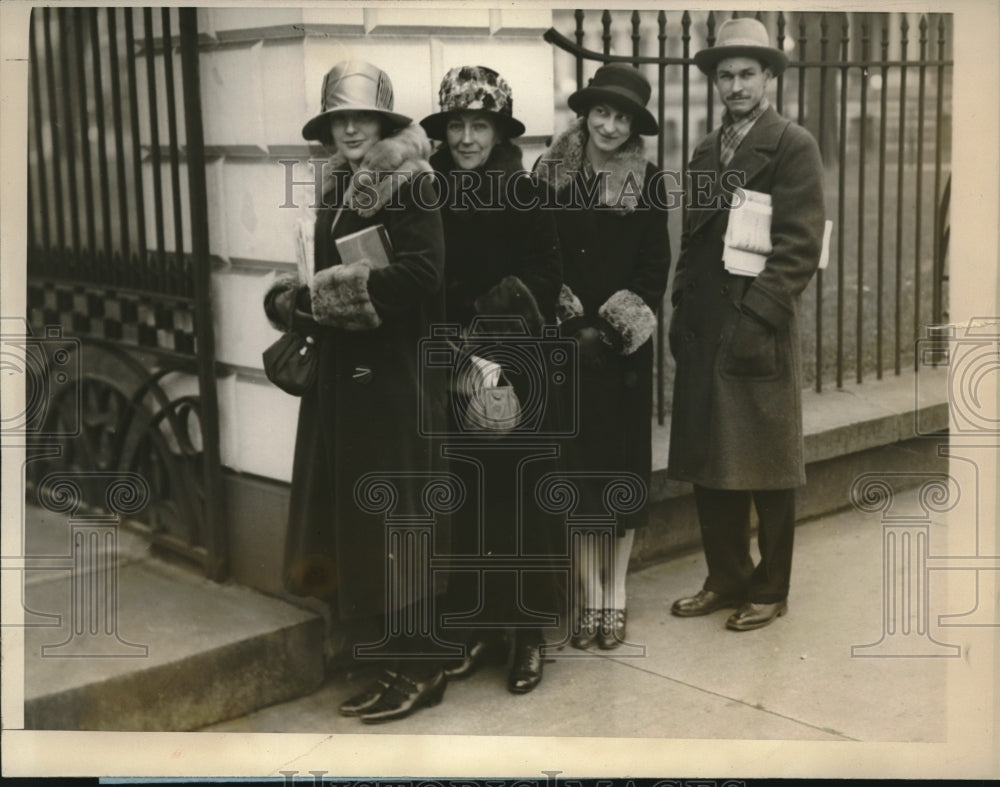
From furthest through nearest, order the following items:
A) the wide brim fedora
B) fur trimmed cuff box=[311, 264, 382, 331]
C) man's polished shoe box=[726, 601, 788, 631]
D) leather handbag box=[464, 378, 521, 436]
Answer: man's polished shoe box=[726, 601, 788, 631]
leather handbag box=[464, 378, 521, 436]
the wide brim fedora
fur trimmed cuff box=[311, 264, 382, 331]

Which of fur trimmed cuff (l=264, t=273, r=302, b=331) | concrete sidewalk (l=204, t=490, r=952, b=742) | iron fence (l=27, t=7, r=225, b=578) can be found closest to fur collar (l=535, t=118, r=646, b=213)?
fur trimmed cuff (l=264, t=273, r=302, b=331)

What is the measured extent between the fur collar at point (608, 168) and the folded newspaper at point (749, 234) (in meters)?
0.35

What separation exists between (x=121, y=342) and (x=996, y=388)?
3.23 meters

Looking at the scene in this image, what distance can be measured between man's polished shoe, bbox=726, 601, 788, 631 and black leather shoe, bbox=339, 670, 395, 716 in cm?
126

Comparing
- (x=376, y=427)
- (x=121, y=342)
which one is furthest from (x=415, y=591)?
(x=121, y=342)

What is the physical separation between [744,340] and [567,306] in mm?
629

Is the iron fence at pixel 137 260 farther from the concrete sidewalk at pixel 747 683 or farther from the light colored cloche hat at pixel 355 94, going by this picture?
the concrete sidewalk at pixel 747 683

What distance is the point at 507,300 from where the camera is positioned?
4598mm

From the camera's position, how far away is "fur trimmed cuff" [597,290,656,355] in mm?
4715

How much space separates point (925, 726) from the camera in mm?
4688

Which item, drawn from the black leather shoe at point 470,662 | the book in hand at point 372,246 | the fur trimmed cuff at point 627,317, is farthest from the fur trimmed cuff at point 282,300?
the black leather shoe at point 470,662

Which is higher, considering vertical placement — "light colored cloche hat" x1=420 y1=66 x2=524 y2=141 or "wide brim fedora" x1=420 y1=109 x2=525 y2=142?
"light colored cloche hat" x1=420 y1=66 x2=524 y2=141

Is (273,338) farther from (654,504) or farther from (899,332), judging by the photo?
(899,332)

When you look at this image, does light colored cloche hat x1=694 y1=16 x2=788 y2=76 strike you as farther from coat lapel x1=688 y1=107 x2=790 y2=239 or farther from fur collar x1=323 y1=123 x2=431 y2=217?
fur collar x1=323 y1=123 x2=431 y2=217
